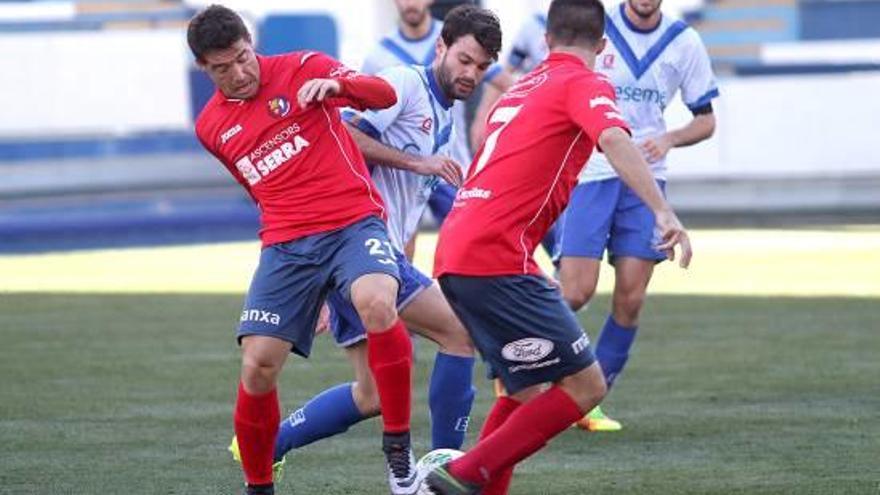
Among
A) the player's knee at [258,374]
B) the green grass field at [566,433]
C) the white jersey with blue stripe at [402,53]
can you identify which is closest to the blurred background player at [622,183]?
the green grass field at [566,433]

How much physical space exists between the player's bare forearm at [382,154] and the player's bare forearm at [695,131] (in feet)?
8.12

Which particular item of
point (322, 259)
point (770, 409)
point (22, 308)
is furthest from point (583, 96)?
point (22, 308)

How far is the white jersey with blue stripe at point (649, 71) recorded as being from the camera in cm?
995

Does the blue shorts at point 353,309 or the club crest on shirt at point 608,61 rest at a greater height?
the club crest on shirt at point 608,61

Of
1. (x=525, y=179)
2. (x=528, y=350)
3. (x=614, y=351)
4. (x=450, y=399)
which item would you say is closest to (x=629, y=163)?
(x=525, y=179)

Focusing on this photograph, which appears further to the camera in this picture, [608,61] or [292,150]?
[608,61]

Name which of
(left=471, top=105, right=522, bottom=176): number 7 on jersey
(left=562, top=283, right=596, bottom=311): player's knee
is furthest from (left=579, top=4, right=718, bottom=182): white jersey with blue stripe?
(left=471, top=105, right=522, bottom=176): number 7 on jersey

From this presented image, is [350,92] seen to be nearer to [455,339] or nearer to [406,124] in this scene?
[406,124]

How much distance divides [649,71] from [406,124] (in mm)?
2417

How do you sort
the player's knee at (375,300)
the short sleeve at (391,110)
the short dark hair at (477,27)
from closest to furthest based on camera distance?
the player's knee at (375,300) < the short dark hair at (477,27) < the short sleeve at (391,110)

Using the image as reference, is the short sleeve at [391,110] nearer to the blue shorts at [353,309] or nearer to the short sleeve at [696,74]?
the blue shorts at [353,309]

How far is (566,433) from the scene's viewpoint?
9414mm

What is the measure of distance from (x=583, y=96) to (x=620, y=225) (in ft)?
11.3

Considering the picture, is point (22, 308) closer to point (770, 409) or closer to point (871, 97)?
point (770, 409)
